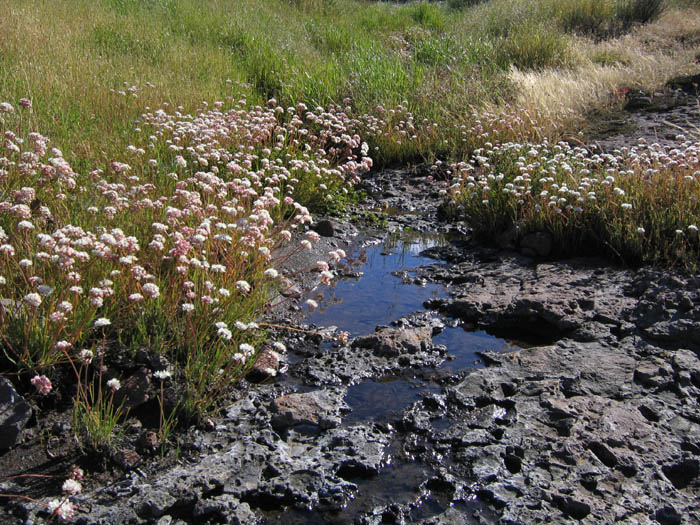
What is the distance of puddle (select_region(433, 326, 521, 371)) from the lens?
166 inches

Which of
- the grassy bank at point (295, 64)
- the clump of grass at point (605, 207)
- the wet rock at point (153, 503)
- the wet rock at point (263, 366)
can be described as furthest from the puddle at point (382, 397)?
the grassy bank at point (295, 64)

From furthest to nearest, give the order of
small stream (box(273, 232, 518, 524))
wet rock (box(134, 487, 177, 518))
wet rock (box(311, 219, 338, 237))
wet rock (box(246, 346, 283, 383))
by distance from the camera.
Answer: wet rock (box(311, 219, 338, 237)), wet rock (box(246, 346, 283, 383)), small stream (box(273, 232, 518, 524)), wet rock (box(134, 487, 177, 518))

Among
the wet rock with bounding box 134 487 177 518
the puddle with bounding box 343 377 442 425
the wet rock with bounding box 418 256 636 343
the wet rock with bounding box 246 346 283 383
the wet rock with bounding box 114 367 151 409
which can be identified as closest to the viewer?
the wet rock with bounding box 134 487 177 518

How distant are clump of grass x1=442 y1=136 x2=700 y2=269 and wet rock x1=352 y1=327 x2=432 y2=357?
6.93 feet

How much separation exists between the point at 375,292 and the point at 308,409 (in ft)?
6.57

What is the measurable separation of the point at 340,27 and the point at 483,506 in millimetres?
14353


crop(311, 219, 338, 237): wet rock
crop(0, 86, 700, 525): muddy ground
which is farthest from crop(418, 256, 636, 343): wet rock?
crop(311, 219, 338, 237): wet rock

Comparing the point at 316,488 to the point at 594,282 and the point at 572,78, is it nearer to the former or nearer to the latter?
the point at 594,282

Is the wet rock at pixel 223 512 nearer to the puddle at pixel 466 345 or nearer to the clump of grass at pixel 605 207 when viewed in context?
the puddle at pixel 466 345

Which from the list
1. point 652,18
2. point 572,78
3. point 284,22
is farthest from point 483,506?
point 652,18

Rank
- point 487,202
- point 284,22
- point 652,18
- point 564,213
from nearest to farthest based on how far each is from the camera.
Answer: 1. point 564,213
2. point 487,202
3. point 284,22
4. point 652,18

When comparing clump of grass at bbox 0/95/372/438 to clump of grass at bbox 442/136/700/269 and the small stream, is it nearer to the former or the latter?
the small stream

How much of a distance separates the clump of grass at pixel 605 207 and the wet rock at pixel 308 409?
3.05m

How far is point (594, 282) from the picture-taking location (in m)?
5.07
